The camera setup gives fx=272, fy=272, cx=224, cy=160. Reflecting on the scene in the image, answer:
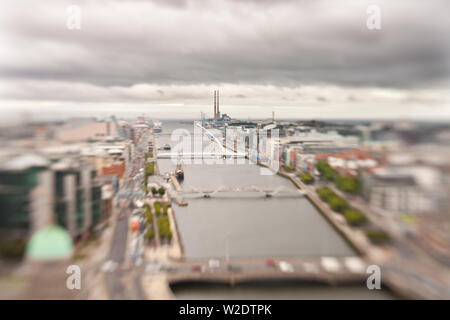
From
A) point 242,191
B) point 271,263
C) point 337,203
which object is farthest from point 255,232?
point 242,191

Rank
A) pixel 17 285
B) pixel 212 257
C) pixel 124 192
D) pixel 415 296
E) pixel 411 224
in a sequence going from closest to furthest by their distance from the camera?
pixel 17 285 < pixel 415 296 < pixel 411 224 < pixel 212 257 < pixel 124 192

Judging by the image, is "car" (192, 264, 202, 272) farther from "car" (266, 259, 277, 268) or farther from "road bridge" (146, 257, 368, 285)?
"car" (266, 259, 277, 268)

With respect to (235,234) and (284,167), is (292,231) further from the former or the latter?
(284,167)

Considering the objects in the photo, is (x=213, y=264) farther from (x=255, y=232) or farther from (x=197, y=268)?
(x=255, y=232)

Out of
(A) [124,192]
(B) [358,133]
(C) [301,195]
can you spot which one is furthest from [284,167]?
(A) [124,192]

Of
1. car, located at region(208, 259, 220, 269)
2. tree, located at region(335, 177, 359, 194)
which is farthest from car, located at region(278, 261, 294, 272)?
tree, located at region(335, 177, 359, 194)
